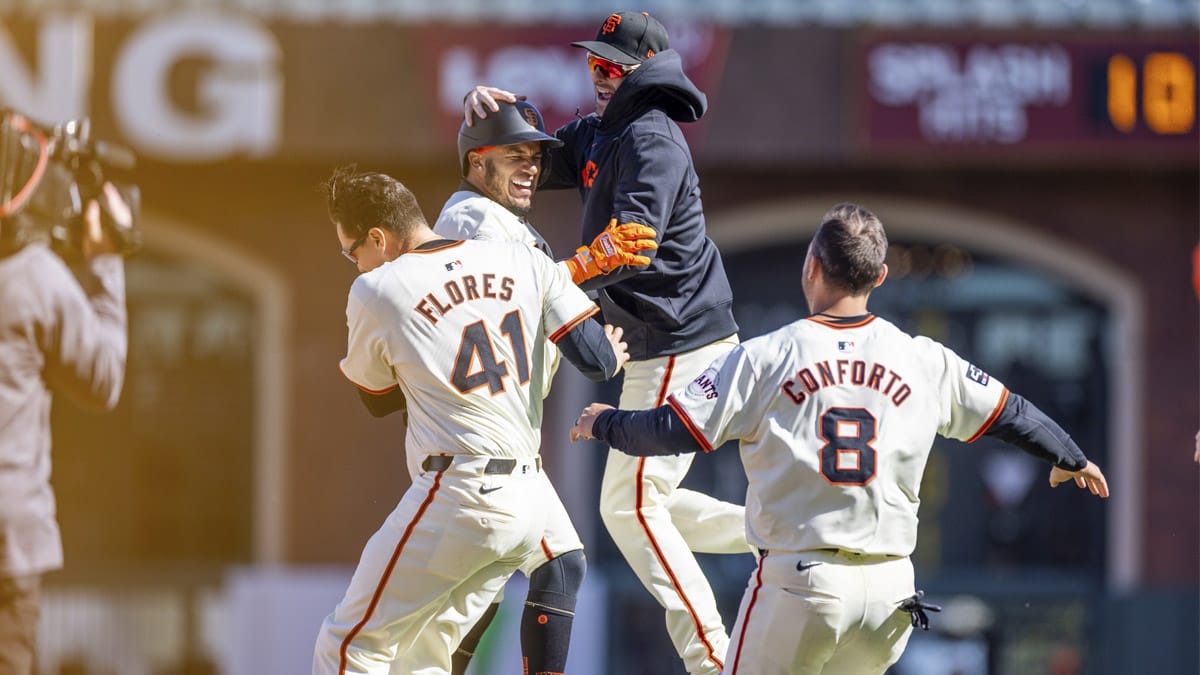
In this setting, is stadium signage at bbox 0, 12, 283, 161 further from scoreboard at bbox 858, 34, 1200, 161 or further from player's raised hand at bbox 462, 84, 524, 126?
player's raised hand at bbox 462, 84, 524, 126

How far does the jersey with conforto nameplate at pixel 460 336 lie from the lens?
4664mm

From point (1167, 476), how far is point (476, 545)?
31.1 ft

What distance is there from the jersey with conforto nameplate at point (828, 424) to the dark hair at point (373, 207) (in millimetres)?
1000

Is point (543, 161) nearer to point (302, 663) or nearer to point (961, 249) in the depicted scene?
point (302, 663)

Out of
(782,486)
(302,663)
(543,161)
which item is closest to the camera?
(782,486)

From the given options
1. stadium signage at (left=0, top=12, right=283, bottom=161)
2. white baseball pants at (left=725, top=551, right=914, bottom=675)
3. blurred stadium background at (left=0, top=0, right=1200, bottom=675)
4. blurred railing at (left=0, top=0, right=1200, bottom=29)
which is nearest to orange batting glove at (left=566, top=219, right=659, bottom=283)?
white baseball pants at (left=725, top=551, right=914, bottom=675)

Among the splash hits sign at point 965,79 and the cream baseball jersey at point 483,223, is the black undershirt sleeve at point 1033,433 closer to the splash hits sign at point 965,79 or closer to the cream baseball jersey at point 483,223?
the cream baseball jersey at point 483,223

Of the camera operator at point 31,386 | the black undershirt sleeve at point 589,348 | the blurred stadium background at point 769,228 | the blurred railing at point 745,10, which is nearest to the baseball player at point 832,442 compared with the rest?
the black undershirt sleeve at point 589,348

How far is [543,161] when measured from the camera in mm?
5496

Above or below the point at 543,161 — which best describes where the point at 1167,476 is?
below

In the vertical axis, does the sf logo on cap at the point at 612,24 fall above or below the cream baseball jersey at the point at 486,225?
above

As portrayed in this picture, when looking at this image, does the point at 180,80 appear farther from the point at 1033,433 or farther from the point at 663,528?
the point at 1033,433

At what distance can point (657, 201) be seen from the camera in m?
5.20

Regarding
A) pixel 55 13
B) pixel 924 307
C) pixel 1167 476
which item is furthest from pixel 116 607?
pixel 1167 476
